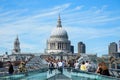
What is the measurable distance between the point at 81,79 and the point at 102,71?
89 cm

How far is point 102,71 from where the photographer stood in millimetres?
20391

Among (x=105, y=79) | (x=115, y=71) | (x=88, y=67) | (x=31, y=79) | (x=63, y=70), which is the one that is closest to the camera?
(x=105, y=79)

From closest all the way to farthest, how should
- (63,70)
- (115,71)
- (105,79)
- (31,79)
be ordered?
1. (105,79)
2. (31,79)
3. (63,70)
4. (115,71)

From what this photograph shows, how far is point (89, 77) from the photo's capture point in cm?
2045

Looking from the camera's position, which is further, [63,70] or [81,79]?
[63,70]

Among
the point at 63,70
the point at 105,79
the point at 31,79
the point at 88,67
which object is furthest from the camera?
the point at 88,67

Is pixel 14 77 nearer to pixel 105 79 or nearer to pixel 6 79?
pixel 6 79

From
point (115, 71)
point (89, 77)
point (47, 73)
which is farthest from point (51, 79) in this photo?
point (115, 71)

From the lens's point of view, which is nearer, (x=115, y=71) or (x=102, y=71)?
(x=102, y=71)

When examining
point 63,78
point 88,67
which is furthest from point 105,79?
point 88,67

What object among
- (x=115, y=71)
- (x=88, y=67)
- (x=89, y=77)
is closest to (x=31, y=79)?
(x=89, y=77)

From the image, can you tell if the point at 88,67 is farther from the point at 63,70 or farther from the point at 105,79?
the point at 105,79

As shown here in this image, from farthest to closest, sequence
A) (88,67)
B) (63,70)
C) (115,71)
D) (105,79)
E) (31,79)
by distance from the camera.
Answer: (115,71)
(88,67)
(63,70)
(31,79)
(105,79)

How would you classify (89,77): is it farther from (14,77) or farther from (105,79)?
(14,77)
